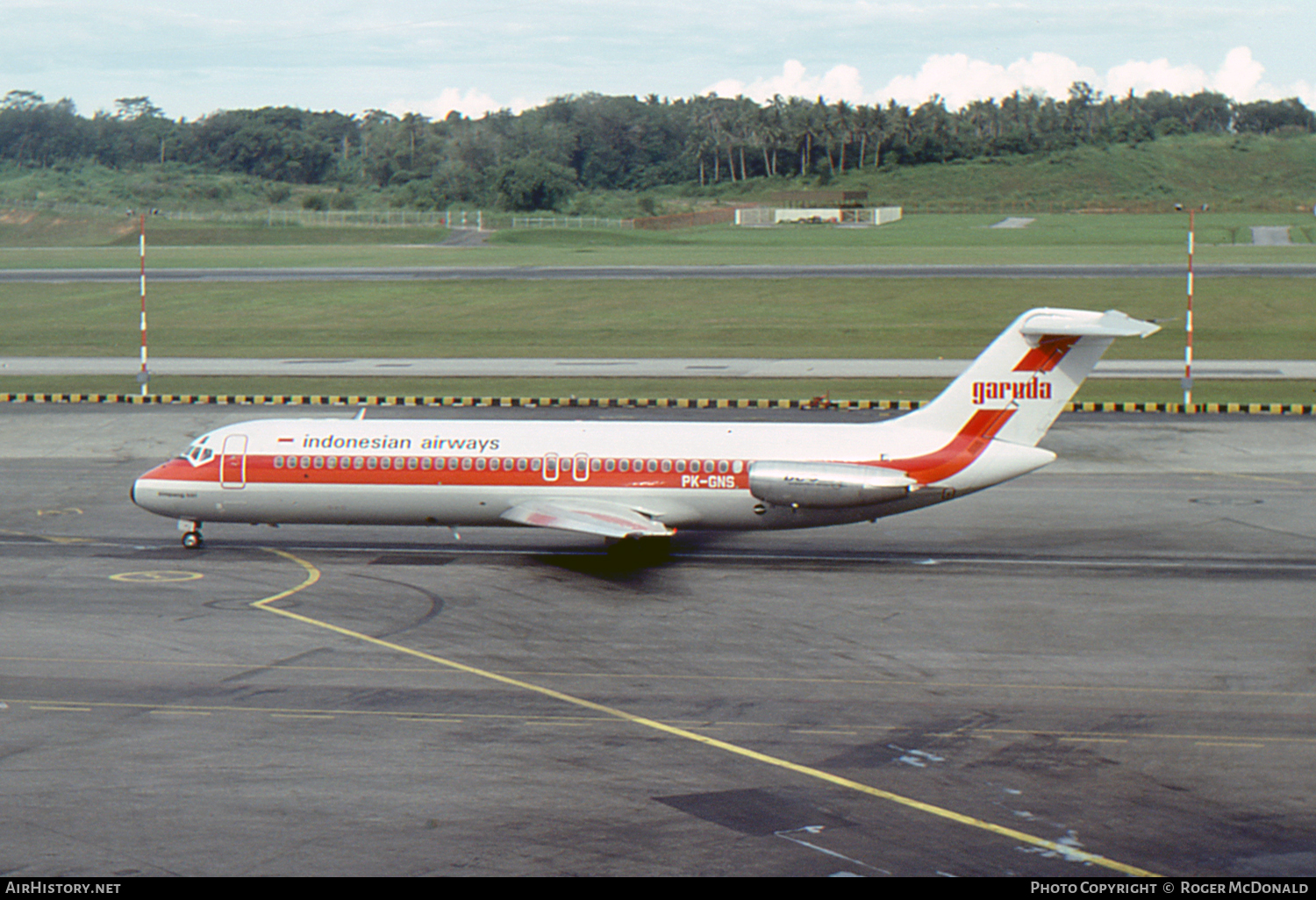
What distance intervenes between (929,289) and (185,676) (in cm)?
7327

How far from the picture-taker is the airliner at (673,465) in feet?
106

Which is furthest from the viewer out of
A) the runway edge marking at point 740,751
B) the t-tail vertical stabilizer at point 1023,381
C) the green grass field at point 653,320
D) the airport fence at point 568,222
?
the airport fence at point 568,222

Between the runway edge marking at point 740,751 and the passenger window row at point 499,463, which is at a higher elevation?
the passenger window row at point 499,463

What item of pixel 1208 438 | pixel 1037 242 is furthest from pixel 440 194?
pixel 1208 438

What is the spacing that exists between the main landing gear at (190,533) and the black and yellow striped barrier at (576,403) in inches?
907

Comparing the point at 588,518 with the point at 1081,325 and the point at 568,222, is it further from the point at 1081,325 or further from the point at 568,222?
the point at 568,222

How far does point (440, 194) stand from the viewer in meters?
188

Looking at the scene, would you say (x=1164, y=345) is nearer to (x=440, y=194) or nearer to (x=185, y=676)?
(x=185, y=676)

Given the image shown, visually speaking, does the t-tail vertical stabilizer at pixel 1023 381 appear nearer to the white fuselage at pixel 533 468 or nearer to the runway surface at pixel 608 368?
the white fuselage at pixel 533 468

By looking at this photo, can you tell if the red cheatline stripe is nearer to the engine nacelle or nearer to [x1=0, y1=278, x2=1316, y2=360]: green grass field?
the engine nacelle

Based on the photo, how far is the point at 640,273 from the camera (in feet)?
334

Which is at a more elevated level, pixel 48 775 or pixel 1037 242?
pixel 1037 242

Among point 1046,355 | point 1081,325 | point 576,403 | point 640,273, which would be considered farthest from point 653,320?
point 1081,325

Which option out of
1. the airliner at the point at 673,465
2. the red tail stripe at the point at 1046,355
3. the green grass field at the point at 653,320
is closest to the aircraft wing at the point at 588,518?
the airliner at the point at 673,465
